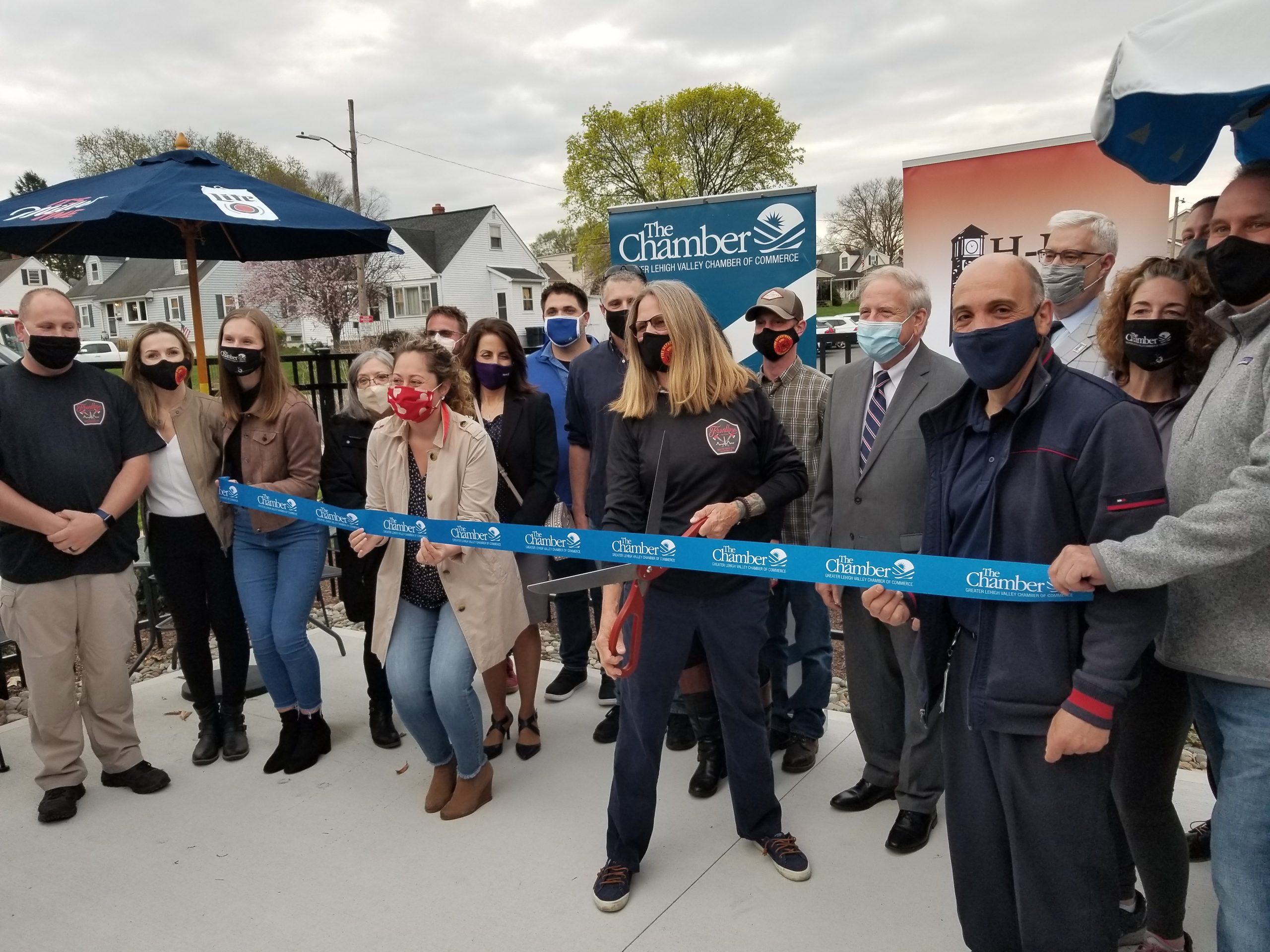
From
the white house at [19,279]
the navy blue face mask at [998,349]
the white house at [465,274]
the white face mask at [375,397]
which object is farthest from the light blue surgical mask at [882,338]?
the white house at [19,279]

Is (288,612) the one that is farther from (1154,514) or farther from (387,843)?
(1154,514)

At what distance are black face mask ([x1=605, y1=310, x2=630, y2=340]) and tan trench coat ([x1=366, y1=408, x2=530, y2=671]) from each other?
85cm

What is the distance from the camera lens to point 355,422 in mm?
4191

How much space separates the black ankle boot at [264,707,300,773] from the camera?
13.5 feet

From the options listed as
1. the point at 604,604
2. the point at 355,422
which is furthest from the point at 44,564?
the point at 604,604

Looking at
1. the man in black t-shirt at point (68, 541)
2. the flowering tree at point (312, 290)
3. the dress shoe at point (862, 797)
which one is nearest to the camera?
the dress shoe at point (862, 797)

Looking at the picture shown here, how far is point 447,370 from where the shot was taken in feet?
11.8

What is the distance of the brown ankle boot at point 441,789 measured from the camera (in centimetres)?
368

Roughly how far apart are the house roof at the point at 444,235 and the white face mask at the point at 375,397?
4133 cm

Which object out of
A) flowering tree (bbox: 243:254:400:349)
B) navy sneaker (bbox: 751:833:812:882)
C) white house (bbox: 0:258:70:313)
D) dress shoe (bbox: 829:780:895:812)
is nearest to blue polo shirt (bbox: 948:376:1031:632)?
navy sneaker (bbox: 751:833:812:882)

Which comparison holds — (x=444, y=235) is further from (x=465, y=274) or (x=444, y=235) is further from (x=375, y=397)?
(x=375, y=397)

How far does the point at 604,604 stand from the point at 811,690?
1.50 metres

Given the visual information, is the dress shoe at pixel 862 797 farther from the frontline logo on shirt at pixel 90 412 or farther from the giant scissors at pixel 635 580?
the frontline logo on shirt at pixel 90 412

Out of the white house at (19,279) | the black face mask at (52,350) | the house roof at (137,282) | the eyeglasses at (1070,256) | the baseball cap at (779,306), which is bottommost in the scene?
the black face mask at (52,350)
